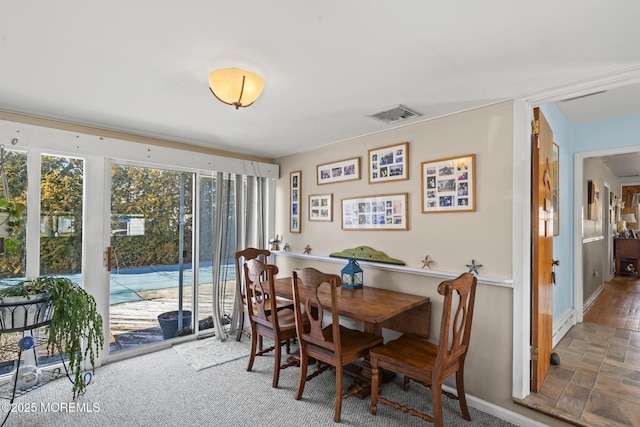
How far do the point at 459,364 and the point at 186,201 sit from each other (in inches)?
121

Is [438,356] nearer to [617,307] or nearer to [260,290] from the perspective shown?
[260,290]

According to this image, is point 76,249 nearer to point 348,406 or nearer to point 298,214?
point 298,214

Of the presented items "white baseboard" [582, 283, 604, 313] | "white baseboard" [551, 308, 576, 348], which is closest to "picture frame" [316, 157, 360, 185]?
"white baseboard" [551, 308, 576, 348]

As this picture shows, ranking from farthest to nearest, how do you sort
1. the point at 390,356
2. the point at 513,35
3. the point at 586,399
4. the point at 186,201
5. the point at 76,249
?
the point at 186,201
the point at 76,249
the point at 586,399
the point at 390,356
the point at 513,35

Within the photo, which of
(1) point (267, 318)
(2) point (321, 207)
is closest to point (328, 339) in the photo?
(1) point (267, 318)

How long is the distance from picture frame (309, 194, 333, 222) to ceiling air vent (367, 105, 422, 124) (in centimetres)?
114

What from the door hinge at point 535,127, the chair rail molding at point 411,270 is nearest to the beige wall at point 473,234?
the chair rail molding at point 411,270

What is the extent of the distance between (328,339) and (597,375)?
7.63 feet

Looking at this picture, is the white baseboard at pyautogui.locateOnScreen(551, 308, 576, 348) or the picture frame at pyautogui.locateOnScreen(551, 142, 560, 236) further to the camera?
the white baseboard at pyautogui.locateOnScreen(551, 308, 576, 348)

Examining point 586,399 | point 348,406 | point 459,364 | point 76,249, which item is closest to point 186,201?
point 76,249

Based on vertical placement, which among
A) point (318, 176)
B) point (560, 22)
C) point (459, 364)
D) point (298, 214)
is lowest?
point (459, 364)

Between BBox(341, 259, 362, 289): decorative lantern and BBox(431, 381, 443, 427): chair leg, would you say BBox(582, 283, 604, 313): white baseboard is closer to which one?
BBox(341, 259, 362, 289): decorative lantern

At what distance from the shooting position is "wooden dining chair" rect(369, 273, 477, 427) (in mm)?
1929

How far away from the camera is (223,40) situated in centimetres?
158
